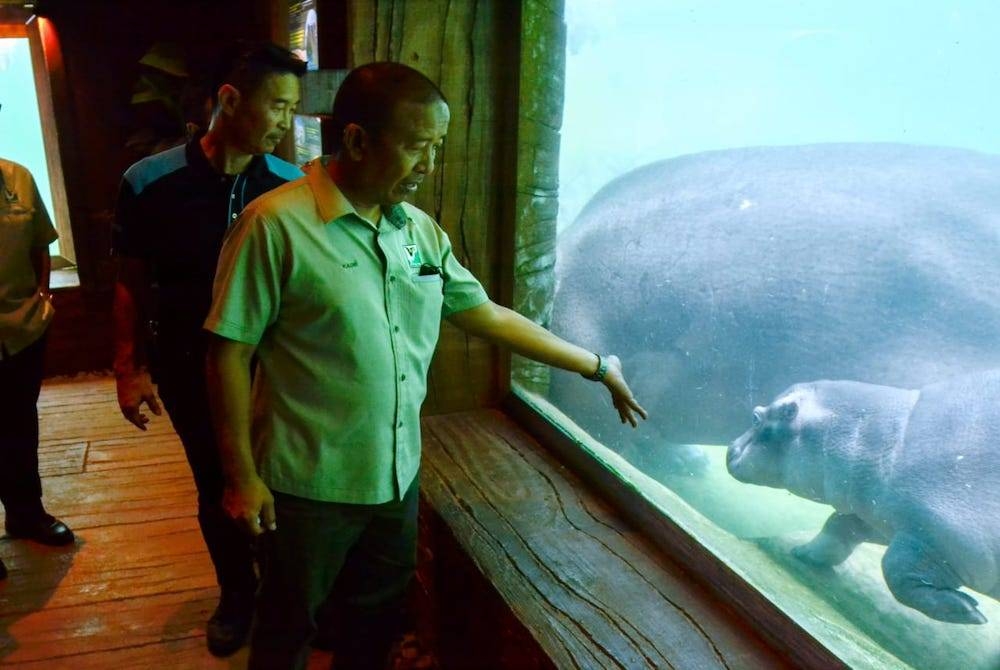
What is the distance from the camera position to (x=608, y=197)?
4730 mm

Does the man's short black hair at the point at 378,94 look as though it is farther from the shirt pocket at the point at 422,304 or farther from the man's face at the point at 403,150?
the shirt pocket at the point at 422,304

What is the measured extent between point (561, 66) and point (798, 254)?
163cm

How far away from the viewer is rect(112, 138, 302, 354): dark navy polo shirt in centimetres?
202

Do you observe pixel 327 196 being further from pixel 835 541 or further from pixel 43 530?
pixel 43 530

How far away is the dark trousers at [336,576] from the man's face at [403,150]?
0.67 m

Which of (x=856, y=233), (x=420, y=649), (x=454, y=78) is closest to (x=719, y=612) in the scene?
(x=420, y=649)

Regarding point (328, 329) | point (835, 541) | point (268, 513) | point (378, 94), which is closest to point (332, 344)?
point (328, 329)

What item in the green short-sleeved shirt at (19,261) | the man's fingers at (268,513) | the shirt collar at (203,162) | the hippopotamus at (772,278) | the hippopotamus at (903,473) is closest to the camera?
the man's fingers at (268,513)

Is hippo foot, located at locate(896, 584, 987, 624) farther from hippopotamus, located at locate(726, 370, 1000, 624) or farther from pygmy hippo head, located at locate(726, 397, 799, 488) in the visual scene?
pygmy hippo head, located at locate(726, 397, 799, 488)

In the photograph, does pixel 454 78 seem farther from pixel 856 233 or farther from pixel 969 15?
pixel 856 233

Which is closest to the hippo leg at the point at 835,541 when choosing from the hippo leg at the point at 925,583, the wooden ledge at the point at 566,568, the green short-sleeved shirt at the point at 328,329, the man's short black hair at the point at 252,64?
the hippo leg at the point at 925,583

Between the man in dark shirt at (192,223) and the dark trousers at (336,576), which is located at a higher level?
the man in dark shirt at (192,223)

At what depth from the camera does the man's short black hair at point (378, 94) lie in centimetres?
135

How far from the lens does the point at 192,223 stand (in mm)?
2021
